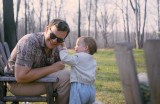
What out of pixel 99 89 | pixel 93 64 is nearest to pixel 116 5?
pixel 99 89

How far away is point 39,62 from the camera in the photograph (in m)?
4.29

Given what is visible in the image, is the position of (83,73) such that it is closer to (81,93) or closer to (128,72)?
(81,93)

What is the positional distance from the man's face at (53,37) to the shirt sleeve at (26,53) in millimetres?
174

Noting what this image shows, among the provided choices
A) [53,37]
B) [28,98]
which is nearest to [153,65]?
[53,37]

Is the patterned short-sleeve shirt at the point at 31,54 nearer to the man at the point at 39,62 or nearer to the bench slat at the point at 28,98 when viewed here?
the man at the point at 39,62

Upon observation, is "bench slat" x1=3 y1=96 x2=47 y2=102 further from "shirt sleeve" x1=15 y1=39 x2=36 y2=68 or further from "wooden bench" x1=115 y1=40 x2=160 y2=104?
"wooden bench" x1=115 y1=40 x2=160 y2=104

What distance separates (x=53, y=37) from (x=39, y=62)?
1.24ft

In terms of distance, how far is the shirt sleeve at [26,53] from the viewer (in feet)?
13.3

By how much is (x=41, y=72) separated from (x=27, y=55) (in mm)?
241

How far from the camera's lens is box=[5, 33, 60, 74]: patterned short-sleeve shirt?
13.4 feet

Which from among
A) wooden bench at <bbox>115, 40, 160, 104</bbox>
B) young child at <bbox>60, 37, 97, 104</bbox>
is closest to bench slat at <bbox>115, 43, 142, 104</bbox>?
wooden bench at <bbox>115, 40, 160, 104</bbox>

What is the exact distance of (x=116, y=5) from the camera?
6003 centimetres

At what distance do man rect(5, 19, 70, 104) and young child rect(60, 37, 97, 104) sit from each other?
12 cm

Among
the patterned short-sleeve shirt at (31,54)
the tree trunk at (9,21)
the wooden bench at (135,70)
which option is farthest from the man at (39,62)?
the tree trunk at (9,21)
